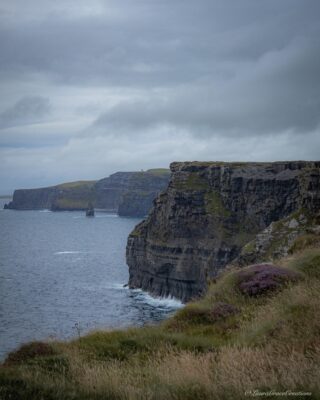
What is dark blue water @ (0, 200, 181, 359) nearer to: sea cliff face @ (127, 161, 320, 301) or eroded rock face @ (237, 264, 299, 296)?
sea cliff face @ (127, 161, 320, 301)

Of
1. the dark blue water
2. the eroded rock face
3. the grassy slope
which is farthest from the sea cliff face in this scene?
the grassy slope

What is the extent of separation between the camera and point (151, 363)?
1290cm

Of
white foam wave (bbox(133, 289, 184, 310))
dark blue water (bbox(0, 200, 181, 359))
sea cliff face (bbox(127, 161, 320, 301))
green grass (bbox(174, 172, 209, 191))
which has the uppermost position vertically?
green grass (bbox(174, 172, 209, 191))

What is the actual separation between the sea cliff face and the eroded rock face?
7882 centimetres

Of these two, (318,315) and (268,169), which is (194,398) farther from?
(268,169)

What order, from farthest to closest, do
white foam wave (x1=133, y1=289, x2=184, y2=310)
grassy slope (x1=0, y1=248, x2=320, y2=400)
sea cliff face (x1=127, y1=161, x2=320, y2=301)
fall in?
sea cliff face (x1=127, y1=161, x2=320, y2=301) < white foam wave (x1=133, y1=289, x2=184, y2=310) < grassy slope (x1=0, y1=248, x2=320, y2=400)

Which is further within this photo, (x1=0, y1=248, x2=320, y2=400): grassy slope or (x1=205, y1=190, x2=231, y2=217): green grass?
(x1=205, y1=190, x2=231, y2=217): green grass

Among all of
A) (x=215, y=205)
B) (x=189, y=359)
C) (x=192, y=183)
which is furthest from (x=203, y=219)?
(x=189, y=359)

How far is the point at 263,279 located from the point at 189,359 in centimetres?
866

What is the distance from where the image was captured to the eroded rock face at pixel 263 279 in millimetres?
19609

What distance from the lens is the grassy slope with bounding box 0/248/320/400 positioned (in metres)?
10.1

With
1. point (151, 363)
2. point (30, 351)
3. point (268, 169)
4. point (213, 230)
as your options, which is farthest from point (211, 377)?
point (268, 169)

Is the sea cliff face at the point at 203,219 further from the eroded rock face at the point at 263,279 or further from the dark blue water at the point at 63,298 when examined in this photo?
the eroded rock face at the point at 263,279

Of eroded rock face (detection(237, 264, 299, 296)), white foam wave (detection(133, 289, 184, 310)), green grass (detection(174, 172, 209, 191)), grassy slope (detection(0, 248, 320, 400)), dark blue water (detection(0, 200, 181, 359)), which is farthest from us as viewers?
green grass (detection(174, 172, 209, 191))
